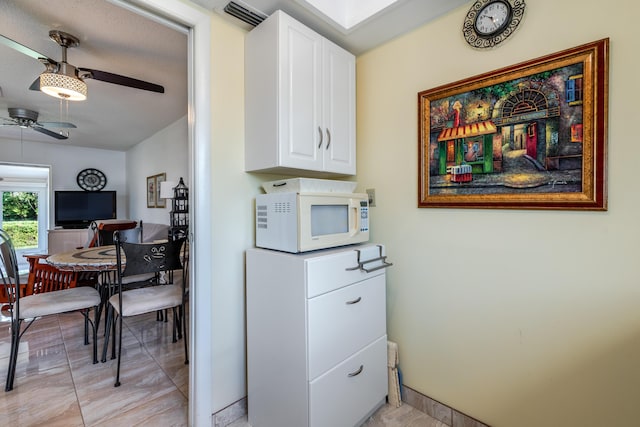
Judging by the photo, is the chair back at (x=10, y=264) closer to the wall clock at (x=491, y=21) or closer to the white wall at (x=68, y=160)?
the wall clock at (x=491, y=21)

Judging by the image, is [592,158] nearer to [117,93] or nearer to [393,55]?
[393,55]

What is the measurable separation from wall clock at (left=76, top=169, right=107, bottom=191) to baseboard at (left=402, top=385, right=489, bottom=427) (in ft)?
22.8

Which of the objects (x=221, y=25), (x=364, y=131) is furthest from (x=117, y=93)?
(x=364, y=131)

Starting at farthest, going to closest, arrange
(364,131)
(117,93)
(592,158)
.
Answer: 1. (117,93)
2. (364,131)
3. (592,158)

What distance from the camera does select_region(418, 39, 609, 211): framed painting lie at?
1.13m

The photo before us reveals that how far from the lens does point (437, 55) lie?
1.56 m

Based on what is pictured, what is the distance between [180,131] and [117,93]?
3.31 feet

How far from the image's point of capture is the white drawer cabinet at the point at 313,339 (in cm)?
129

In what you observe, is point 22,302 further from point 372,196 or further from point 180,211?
point 372,196

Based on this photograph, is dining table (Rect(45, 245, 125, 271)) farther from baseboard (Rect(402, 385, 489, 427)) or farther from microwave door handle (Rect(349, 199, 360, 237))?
baseboard (Rect(402, 385, 489, 427))

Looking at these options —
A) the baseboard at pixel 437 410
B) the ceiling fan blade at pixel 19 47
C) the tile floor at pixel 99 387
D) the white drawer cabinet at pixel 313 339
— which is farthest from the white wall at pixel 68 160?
the baseboard at pixel 437 410

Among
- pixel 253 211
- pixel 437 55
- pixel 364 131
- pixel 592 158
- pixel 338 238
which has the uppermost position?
pixel 437 55

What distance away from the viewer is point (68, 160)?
5785 mm

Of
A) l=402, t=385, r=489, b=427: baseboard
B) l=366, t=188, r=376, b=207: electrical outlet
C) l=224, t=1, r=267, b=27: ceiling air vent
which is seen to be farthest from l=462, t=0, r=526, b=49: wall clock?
l=402, t=385, r=489, b=427: baseboard
